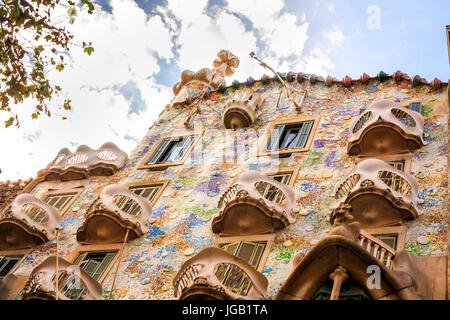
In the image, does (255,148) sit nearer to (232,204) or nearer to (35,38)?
(232,204)

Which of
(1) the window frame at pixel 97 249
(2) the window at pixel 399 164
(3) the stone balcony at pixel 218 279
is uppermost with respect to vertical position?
(2) the window at pixel 399 164

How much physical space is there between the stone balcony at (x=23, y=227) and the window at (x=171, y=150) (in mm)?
3982

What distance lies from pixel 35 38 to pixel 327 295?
808cm

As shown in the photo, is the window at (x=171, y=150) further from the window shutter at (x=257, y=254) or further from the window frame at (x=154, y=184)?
the window shutter at (x=257, y=254)

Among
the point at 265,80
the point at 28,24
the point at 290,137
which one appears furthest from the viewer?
the point at 265,80

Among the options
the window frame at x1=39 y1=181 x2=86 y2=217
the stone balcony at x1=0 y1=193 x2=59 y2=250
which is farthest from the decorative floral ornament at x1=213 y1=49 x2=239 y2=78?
the stone balcony at x1=0 y1=193 x2=59 y2=250

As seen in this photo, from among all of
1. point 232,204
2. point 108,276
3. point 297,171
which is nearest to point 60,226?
point 108,276

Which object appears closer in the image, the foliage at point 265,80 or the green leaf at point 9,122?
the green leaf at point 9,122

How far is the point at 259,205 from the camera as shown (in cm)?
1303

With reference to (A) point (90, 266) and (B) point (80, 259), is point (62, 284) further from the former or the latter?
(B) point (80, 259)

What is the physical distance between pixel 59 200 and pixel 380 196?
10.0 metres

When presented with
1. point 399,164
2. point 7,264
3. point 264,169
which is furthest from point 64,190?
point 399,164

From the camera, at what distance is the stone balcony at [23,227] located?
15.5 m

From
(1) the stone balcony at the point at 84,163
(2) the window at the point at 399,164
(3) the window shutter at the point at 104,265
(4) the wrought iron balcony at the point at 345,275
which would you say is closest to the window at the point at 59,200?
(1) the stone balcony at the point at 84,163
